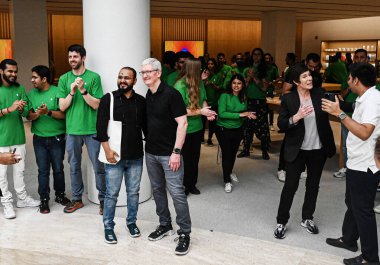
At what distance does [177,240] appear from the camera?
4199 millimetres

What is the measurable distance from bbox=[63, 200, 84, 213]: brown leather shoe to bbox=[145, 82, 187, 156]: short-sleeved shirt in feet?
5.07

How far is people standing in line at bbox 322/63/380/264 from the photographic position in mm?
3410

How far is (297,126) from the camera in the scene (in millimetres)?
4164

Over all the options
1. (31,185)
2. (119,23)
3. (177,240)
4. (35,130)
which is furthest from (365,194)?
(31,185)

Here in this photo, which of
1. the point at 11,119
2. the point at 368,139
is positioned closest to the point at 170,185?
the point at 368,139

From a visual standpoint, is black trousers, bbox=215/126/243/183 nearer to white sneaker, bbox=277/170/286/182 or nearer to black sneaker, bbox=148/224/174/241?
white sneaker, bbox=277/170/286/182

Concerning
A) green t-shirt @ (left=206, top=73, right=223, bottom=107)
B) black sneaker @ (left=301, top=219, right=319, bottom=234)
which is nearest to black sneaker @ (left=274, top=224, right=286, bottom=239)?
black sneaker @ (left=301, top=219, right=319, bottom=234)

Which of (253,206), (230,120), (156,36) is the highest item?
(156,36)

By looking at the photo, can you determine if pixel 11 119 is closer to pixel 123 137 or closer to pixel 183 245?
pixel 123 137

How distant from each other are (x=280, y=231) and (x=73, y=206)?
229cm

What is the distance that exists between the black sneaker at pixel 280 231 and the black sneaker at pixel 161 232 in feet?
3.33

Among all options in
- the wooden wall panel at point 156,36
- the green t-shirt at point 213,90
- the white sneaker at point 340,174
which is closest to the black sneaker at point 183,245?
the white sneaker at point 340,174

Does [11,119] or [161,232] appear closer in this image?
[161,232]

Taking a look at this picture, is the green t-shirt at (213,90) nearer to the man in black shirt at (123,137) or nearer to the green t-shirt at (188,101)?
the green t-shirt at (188,101)
